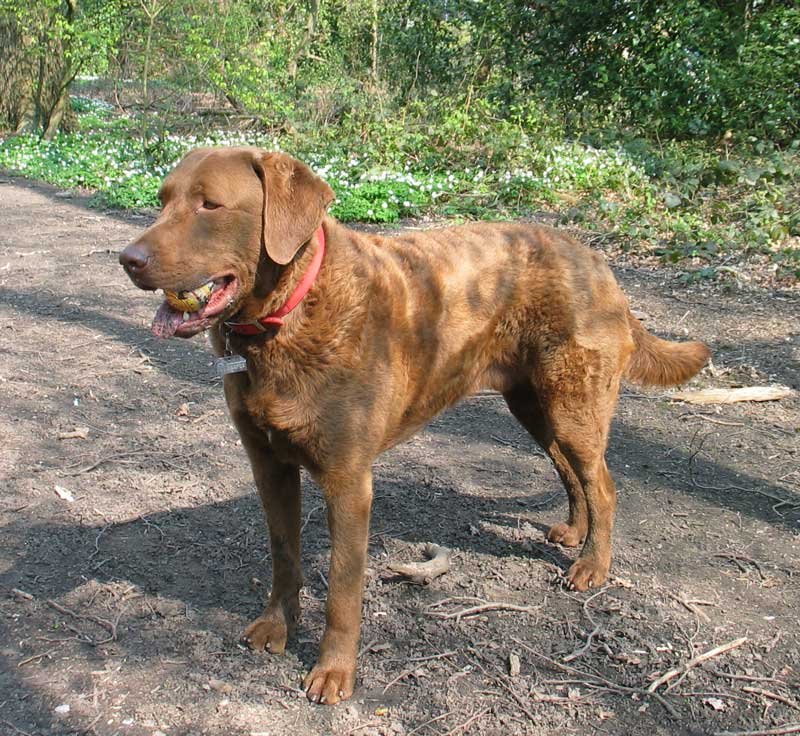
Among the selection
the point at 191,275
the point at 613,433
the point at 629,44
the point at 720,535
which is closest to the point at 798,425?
the point at 613,433

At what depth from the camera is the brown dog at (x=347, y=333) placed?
2.79 meters

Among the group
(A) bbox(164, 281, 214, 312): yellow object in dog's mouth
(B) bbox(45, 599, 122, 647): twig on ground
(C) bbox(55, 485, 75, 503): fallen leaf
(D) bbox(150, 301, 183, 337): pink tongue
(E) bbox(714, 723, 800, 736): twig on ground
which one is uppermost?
(A) bbox(164, 281, 214, 312): yellow object in dog's mouth

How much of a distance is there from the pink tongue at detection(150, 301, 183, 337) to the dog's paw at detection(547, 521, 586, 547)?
2.10 m

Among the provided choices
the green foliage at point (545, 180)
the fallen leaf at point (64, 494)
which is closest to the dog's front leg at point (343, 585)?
the fallen leaf at point (64, 494)

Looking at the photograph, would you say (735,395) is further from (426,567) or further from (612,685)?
(612,685)

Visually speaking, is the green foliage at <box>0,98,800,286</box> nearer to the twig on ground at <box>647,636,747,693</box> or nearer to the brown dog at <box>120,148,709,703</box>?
the brown dog at <box>120,148,709,703</box>

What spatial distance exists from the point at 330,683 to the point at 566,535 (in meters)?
1.46

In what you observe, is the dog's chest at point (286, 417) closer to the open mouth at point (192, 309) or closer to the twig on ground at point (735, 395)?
the open mouth at point (192, 309)

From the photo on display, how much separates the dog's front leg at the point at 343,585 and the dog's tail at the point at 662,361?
1.52 metres

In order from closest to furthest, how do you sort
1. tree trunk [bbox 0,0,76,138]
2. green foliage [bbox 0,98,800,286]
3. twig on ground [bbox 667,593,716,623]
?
twig on ground [bbox 667,593,716,623] → green foliage [bbox 0,98,800,286] → tree trunk [bbox 0,0,76,138]

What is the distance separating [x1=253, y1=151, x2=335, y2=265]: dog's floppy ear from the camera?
276 centimetres

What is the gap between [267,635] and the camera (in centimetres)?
323

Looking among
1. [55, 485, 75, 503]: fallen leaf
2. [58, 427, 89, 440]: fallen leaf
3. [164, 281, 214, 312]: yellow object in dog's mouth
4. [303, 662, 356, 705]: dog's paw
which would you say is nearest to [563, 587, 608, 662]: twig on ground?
[303, 662, 356, 705]: dog's paw

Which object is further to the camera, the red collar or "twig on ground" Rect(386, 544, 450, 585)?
"twig on ground" Rect(386, 544, 450, 585)
